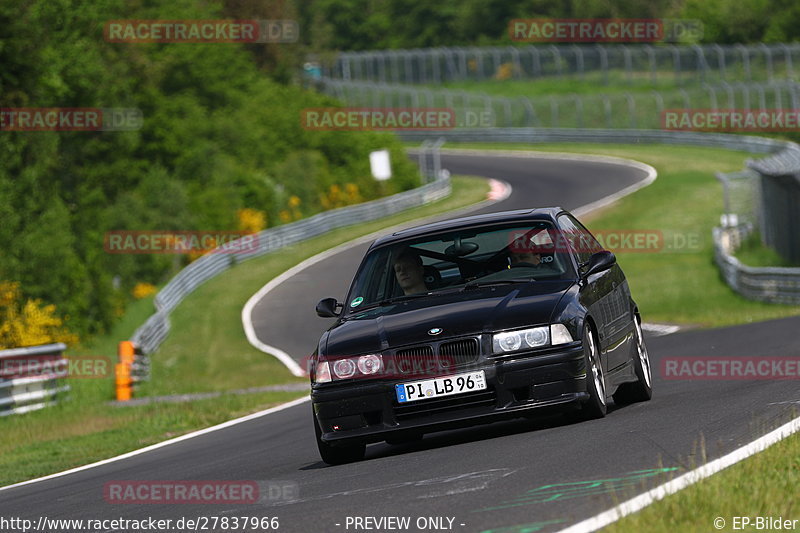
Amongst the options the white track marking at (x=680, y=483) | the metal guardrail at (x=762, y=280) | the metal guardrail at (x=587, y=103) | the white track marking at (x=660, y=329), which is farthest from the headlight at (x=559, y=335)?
the metal guardrail at (x=587, y=103)

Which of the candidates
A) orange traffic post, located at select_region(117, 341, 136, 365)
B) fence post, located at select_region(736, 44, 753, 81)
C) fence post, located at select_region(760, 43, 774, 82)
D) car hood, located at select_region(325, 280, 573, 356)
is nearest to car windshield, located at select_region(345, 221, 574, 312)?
car hood, located at select_region(325, 280, 573, 356)

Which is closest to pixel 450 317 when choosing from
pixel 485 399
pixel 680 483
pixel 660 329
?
pixel 485 399

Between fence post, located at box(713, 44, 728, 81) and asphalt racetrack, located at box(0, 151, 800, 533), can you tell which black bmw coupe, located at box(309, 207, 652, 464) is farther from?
fence post, located at box(713, 44, 728, 81)

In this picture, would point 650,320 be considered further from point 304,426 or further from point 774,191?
point 304,426

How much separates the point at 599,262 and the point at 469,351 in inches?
62.3

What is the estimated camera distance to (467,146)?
281 feet

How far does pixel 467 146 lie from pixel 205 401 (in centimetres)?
6607

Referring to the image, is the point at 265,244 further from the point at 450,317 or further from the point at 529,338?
the point at 529,338

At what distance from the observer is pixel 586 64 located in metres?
88.6

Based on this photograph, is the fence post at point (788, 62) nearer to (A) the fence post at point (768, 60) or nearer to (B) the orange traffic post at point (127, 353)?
(A) the fence post at point (768, 60)

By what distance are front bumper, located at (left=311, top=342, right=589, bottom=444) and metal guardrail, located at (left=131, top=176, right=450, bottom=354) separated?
2255cm

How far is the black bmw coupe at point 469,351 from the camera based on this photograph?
9.09m

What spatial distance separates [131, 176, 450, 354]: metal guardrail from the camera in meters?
34.7

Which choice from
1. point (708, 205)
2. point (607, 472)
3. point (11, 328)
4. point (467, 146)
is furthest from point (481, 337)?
point (467, 146)
